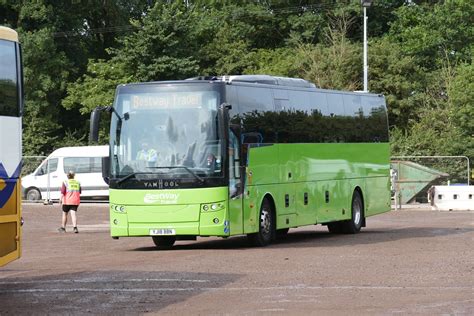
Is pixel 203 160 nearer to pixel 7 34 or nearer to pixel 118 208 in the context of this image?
pixel 118 208

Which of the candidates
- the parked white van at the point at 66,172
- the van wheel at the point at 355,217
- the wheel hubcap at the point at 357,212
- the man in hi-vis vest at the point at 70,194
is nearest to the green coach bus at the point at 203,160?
the van wheel at the point at 355,217

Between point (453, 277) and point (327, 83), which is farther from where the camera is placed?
point (327, 83)

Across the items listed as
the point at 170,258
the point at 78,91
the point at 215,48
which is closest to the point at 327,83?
the point at 215,48

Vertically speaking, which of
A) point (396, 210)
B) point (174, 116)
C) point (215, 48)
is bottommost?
point (396, 210)

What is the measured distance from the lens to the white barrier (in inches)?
1832

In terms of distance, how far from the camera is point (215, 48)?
69.4m

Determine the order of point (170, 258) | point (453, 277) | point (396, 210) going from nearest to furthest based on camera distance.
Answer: point (453, 277) < point (170, 258) < point (396, 210)

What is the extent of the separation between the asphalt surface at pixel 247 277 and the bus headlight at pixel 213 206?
0.83 metres

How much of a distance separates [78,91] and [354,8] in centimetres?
1701

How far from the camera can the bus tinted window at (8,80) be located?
50.0 feet

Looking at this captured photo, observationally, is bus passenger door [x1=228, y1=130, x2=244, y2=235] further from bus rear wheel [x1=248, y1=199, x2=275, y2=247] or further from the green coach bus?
bus rear wheel [x1=248, y1=199, x2=275, y2=247]

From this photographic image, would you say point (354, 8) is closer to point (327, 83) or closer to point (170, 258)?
point (327, 83)

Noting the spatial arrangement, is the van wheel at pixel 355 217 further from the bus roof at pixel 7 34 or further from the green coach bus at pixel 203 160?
the bus roof at pixel 7 34

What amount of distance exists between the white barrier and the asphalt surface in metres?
17.6
